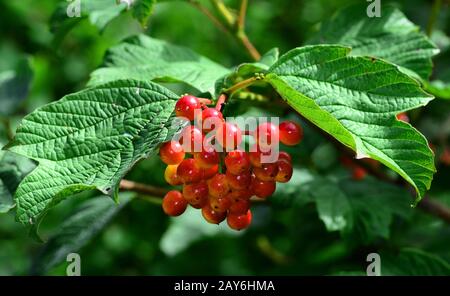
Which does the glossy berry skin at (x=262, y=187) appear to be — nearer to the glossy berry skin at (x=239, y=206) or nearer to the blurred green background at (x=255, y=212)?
the glossy berry skin at (x=239, y=206)

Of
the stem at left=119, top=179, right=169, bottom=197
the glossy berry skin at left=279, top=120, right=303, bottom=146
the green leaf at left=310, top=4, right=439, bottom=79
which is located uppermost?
the green leaf at left=310, top=4, right=439, bottom=79

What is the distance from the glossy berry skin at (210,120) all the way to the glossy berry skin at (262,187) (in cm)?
17

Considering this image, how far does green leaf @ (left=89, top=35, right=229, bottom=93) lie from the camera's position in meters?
1.73

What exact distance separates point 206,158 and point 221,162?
0.42ft

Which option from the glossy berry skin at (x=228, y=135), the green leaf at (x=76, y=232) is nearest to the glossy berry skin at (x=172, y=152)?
the glossy berry skin at (x=228, y=135)

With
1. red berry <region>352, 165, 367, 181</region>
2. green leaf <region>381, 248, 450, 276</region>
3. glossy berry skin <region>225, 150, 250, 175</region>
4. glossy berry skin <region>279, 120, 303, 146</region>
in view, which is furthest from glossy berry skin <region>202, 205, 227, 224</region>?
red berry <region>352, 165, 367, 181</region>

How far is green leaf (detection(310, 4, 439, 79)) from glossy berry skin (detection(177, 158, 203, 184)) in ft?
2.41

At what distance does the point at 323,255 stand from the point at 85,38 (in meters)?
1.83

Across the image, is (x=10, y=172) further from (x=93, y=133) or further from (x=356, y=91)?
(x=356, y=91)

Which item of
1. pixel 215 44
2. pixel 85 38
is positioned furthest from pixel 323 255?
pixel 85 38

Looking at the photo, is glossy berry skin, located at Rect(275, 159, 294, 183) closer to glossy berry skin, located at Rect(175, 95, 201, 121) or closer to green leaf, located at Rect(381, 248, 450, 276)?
glossy berry skin, located at Rect(175, 95, 201, 121)

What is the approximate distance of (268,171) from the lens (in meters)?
1.49

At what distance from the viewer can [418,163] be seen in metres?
1.40

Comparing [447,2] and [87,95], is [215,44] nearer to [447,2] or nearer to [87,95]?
[447,2]
